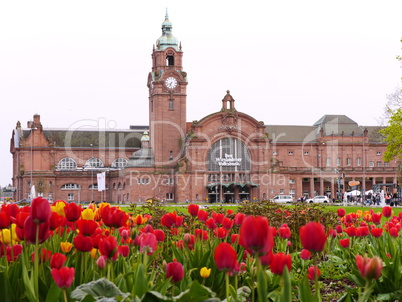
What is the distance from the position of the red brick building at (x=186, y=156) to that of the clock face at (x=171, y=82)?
0.19ft

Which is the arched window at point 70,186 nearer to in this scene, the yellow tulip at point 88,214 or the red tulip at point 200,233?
the red tulip at point 200,233

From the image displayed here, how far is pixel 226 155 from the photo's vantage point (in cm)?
8244

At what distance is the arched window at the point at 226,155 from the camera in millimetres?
82188

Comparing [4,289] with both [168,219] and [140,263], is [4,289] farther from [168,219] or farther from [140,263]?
[168,219]

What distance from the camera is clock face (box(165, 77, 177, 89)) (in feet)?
271

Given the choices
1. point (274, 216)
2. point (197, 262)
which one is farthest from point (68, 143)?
point (197, 262)

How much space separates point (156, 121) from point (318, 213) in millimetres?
69965

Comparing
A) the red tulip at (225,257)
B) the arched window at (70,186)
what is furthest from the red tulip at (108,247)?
the arched window at (70,186)

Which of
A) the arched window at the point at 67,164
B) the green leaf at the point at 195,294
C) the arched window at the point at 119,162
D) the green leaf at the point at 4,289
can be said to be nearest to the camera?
the green leaf at the point at 195,294

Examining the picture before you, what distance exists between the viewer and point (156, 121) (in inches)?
3255

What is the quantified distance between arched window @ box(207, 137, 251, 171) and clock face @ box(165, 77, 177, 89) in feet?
34.4

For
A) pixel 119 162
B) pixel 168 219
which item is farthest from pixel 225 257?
pixel 119 162

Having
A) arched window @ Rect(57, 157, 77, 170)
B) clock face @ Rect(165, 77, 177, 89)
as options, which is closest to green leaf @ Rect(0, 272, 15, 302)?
clock face @ Rect(165, 77, 177, 89)

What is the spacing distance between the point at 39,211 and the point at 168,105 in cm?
7909
